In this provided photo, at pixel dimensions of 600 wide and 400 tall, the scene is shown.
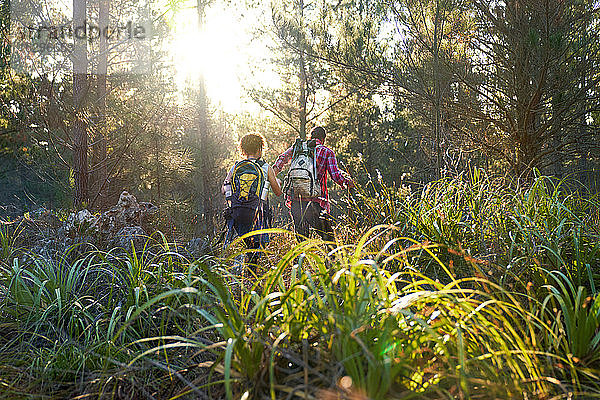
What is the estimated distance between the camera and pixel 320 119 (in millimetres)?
15859

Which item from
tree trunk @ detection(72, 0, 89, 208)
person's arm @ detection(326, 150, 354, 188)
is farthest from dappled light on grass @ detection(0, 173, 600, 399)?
tree trunk @ detection(72, 0, 89, 208)

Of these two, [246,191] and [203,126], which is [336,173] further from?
[203,126]

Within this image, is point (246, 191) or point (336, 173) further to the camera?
point (336, 173)

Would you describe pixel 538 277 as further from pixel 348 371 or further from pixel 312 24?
pixel 312 24

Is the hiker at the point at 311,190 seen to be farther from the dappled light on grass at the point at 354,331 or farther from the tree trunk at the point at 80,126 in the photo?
the tree trunk at the point at 80,126

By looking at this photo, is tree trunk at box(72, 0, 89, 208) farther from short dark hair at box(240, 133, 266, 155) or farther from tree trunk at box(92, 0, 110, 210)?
short dark hair at box(240, 133, 266, 155)

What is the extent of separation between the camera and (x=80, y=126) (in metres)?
7.57

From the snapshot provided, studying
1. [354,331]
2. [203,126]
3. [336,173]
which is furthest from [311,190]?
[203,126]

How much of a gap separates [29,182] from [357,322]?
18694 millimetres

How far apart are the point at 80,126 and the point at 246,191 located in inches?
173

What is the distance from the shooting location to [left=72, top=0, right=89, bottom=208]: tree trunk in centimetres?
730

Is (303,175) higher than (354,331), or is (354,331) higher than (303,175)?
(303,175)

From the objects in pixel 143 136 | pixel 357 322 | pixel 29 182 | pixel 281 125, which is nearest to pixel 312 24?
pixel 143 136

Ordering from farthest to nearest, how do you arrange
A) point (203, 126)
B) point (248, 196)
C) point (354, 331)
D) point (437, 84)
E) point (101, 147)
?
point (203, 126) → point (101, 147) → point (437, 84) → point (248, 196) → point (354, 331)
